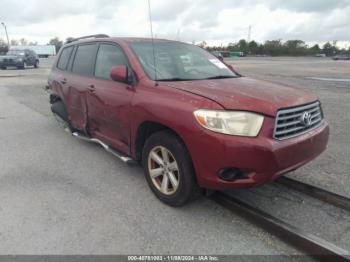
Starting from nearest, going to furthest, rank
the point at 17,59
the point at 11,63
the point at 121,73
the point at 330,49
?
1. the point at 121,73
2. the point at 17,59
3. the point at 11,63
4. the point at 330,49

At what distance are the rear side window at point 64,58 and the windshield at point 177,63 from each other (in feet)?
6.87

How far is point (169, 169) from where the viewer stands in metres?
3.37

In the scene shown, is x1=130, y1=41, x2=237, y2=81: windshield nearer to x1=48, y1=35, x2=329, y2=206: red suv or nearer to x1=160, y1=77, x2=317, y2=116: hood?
x1=48, y1=35, x2=329, y2=206: red suv

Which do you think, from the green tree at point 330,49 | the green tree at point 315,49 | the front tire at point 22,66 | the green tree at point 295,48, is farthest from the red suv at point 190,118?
the green tree at point 330,49

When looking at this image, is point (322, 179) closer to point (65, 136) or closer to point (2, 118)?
point (65, 136)

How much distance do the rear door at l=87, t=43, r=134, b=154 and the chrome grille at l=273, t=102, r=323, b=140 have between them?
5.55 ft

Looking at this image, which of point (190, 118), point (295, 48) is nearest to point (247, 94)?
point (190, 118)

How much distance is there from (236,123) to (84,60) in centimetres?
318

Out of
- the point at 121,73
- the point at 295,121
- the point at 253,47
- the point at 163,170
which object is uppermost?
the point at 253,47

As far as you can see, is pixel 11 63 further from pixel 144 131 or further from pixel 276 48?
pixel 276 48

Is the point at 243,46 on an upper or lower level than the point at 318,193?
upper

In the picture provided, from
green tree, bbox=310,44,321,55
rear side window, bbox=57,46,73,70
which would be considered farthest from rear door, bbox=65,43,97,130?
green tree, bbox=310,44,321,55

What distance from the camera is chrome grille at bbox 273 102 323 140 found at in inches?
115

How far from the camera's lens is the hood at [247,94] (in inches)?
114
